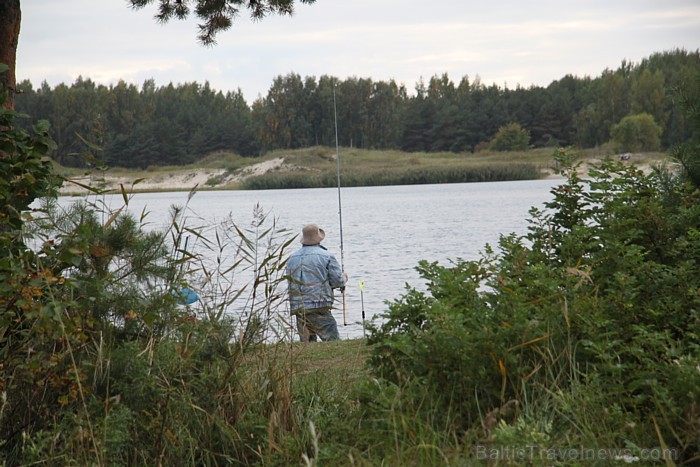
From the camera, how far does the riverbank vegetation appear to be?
348 cm

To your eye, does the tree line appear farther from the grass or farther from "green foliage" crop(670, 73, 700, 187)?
"green foliage" crop(670, 73, 700, 187)

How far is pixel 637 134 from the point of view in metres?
64.6

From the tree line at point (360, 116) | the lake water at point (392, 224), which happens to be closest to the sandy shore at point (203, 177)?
the tree line at point (360, 116)

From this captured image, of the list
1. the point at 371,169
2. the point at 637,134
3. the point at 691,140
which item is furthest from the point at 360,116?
the point at 691,140

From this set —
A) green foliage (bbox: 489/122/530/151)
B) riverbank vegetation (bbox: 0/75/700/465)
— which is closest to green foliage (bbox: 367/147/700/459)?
riverbank vegetation (bbox: 0/75/700/465)

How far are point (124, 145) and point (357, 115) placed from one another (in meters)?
26.8

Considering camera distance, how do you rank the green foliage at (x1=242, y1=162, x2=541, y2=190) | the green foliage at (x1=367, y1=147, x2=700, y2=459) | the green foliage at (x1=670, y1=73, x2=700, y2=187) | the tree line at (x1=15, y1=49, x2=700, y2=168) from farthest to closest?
the tree line at (x1=15, y1=49, x2=700, y2=168)
the green foliage at (x1=242, y1=162, x2=541, y2=190)
the green foliage at (x1=670, y1=73, x2=700, y2=187)
the green foliage at (x1=367, y1=147, x2=700, y2=459)

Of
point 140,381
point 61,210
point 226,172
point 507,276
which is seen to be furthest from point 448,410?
point 226,172

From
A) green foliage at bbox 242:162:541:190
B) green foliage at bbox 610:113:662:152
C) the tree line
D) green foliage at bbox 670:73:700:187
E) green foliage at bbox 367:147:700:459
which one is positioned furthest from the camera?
the tree line

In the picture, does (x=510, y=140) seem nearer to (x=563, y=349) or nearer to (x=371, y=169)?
(x=371, y=169)

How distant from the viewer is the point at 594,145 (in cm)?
7875

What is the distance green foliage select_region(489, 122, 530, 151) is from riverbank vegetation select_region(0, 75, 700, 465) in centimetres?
7196

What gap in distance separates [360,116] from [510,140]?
66.0 ft

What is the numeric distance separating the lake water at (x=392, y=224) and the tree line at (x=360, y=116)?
3202 centimetres
